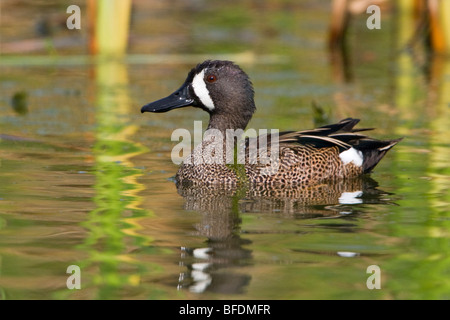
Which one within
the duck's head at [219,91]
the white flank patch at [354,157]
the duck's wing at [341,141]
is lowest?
the white flank patch at [354,157]

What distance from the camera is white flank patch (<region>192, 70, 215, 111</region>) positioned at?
316 inches

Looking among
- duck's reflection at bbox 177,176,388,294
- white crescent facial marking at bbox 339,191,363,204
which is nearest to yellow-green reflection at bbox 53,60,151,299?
duck's reflection at bbox 177,176,388,294

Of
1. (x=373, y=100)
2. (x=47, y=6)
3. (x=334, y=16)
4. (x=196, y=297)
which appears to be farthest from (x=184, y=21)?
(x=196, y=297)

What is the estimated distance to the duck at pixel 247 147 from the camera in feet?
25.3

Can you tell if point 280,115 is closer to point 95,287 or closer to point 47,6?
point 95,287

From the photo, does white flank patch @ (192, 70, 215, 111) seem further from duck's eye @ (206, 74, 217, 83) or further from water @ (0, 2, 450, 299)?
water @ (0, 2, 450, 299)

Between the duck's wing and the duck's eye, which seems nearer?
the duck's wing

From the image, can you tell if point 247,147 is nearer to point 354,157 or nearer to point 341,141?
point 341,141

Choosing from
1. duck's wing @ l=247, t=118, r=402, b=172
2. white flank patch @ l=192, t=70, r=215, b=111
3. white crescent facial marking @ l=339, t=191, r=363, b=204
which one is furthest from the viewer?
white flank patch @ l=192, t=70, r=215, b=111

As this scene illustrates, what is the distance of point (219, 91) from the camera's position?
8039 mm

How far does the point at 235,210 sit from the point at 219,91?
1653 mm

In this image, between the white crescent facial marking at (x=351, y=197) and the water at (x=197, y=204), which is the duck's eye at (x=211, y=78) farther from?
the white crescent facial marking at (x=351, y=197)

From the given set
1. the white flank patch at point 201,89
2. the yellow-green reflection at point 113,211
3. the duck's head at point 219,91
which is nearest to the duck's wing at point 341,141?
the duck's head at point 219,91

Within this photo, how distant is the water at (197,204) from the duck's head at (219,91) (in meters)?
0.67
